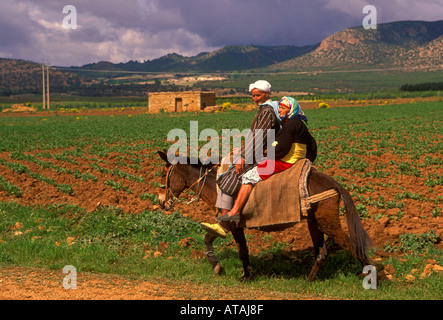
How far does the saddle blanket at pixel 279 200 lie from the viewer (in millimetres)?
6832

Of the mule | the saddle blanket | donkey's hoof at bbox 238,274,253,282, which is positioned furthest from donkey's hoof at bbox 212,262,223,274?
the saddle blanket

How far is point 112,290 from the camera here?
6.29 metres

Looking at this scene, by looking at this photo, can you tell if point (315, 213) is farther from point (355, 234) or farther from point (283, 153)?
point (283, 153)

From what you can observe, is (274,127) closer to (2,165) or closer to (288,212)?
(288,212)

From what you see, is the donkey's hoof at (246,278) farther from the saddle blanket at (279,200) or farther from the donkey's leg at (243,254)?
the saddle blanket at (279,200)

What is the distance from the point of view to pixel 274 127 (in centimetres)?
687

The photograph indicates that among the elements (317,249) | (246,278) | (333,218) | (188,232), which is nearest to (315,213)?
(333,218)

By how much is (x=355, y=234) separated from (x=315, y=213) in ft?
2.27

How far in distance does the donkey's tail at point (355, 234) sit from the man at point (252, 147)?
4.59 ft

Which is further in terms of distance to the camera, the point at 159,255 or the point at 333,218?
the point at 159,255

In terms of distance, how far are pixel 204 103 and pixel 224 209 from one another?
2237 inches

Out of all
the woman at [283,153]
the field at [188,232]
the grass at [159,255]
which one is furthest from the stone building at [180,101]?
the woman at [283,153]

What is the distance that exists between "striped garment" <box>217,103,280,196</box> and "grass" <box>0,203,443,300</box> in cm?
165

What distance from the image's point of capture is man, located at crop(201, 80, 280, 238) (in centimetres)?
673
